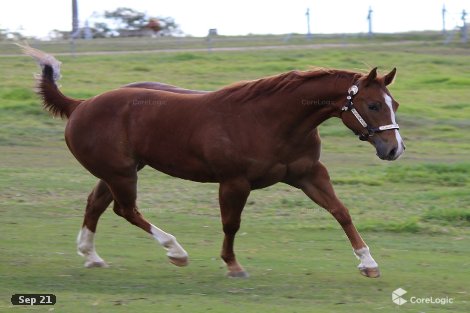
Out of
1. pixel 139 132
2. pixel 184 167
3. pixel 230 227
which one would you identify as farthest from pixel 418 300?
pixel 139 132

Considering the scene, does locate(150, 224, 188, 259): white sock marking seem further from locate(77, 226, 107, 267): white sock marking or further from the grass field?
locate(77, 226, 107, 267): white sock marking

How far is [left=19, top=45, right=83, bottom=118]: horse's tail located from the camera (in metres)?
10.5

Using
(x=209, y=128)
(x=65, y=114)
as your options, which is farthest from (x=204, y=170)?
(x=65, y=114)

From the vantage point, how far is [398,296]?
842cm

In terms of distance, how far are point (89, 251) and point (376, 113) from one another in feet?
9.96

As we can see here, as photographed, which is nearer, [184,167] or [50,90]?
[184,167]

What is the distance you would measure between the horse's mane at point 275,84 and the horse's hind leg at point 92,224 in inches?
62.9

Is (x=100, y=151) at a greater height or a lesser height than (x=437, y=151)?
greater

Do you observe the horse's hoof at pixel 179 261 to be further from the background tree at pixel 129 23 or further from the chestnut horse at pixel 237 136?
the background tree at pixel 129 23

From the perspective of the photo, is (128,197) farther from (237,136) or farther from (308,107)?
(308,107)

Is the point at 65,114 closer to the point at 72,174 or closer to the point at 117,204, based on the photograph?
the point at 117,204

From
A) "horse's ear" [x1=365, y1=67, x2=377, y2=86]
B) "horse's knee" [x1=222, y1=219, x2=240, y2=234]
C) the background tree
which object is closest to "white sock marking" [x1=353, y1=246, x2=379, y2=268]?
"horse's knee" [x1=222, y1=219, x2=240, y2=234]

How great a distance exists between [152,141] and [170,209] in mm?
4122

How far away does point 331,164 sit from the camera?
59.7 ft
